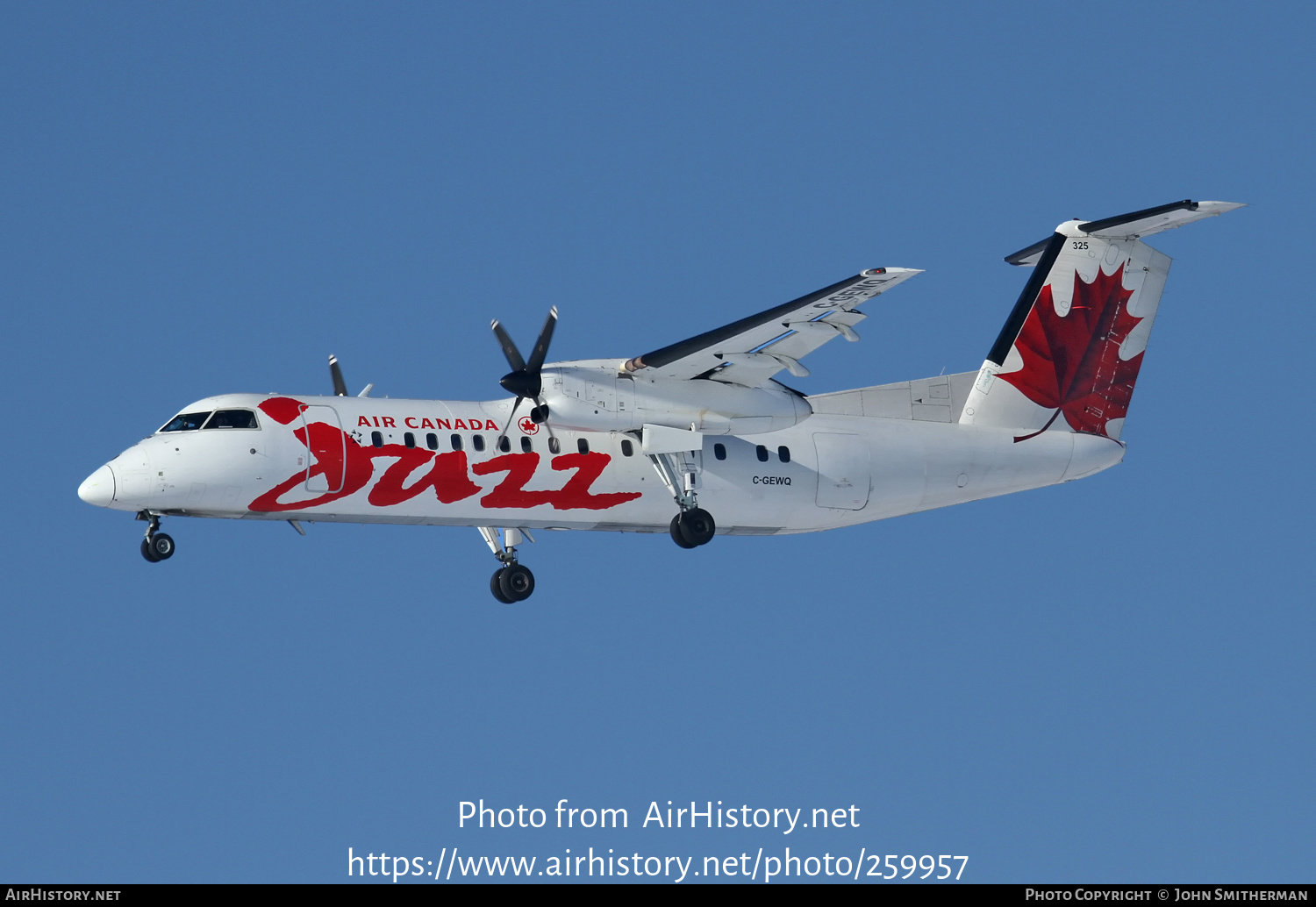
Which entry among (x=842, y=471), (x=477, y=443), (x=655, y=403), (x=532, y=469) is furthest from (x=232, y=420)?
(x=842, y=471)

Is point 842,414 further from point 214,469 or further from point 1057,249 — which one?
point 214,469

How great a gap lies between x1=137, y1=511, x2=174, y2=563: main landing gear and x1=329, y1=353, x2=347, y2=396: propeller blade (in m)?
4.03

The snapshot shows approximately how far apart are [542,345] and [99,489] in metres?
6.03

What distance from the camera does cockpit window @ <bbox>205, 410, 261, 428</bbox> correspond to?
2330 cm

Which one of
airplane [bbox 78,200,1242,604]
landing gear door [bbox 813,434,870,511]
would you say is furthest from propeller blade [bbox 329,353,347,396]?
landing gear door [bbox 813,434,870,511]

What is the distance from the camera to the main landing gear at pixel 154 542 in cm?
2289

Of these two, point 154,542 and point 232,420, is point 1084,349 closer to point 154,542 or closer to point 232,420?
point 232,420

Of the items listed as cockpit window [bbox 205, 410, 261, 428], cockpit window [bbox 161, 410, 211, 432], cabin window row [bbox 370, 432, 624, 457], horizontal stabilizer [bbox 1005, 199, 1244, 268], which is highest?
horizontal stabilizer [bbox 1005, 199, 1244, 268]

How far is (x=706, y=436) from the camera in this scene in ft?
84.3

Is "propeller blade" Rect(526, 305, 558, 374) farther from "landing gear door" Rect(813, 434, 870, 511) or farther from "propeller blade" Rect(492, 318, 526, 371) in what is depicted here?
"landing gear door" Rect(813, 434, 870, 511)

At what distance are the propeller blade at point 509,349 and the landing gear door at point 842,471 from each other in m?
4.72

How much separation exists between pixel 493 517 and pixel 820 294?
5474mm

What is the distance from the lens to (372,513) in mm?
23844

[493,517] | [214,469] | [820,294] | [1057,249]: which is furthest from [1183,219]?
[214,469]
